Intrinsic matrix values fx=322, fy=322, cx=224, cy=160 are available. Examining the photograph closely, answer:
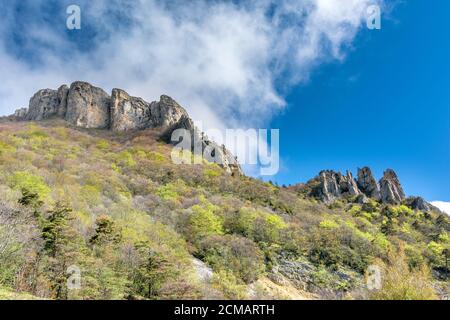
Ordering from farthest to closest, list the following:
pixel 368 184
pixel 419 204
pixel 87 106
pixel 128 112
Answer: pixel 368 184, pixel 128 112, pixel 87 106, pixel 419 204

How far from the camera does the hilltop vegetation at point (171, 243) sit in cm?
1129

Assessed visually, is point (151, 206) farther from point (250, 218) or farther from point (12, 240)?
point (12, 240)

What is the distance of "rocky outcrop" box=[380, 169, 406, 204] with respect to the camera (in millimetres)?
84625

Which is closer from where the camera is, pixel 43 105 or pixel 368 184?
pixel 368 184

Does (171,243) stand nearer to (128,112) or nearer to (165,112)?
(165,112)

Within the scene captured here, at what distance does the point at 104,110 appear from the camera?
91625mm

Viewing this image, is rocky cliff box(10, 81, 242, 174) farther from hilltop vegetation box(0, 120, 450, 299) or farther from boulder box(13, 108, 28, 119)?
hilltop vegetation box(0, 120, 450, 299)

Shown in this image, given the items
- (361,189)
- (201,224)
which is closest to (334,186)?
(361,189)

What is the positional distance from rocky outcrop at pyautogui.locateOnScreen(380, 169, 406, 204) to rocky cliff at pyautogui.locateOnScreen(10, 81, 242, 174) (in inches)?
1561

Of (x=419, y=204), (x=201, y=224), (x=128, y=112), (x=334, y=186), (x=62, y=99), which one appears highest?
(x=62, y=99)

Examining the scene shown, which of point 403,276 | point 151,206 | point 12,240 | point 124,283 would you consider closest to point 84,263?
point 124,283

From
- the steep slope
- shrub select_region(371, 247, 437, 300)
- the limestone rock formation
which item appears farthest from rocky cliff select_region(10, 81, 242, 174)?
shrub select_region(371, 247, 437, 300)

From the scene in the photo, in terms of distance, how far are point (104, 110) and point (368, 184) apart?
7801 centimetres
